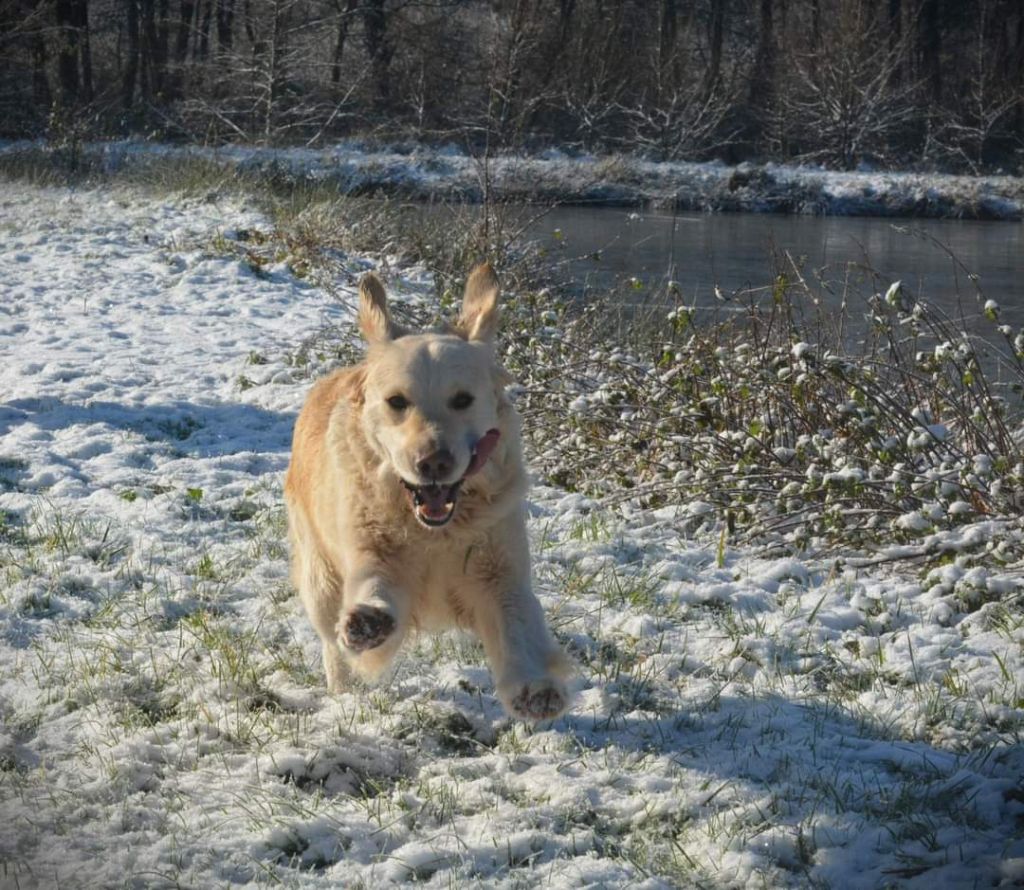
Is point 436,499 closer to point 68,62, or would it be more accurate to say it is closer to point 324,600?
point 324,600

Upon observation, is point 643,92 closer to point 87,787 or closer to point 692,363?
point 692,363

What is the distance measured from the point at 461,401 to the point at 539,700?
1002 mm

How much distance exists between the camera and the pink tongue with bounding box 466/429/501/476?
3611 mm

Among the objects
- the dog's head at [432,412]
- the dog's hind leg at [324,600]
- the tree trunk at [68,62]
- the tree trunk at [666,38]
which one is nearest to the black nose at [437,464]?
the dog's head at [432,412]

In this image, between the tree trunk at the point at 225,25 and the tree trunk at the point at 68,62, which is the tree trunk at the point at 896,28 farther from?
the tree trunk at the point at 68,62

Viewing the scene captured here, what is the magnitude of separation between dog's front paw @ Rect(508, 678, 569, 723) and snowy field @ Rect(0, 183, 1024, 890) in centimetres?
22

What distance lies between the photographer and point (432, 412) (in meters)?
3.57

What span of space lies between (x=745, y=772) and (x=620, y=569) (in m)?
1.79

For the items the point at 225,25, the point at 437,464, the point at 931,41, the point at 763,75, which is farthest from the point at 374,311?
the point at 931,41

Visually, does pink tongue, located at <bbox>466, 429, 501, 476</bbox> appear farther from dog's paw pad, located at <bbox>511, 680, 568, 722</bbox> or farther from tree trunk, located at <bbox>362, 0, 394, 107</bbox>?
tree trunk, located at <bbox>362, 0, 394, 107</bbox>

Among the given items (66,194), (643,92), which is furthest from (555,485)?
(643,92)

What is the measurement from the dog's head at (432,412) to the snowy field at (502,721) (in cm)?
81

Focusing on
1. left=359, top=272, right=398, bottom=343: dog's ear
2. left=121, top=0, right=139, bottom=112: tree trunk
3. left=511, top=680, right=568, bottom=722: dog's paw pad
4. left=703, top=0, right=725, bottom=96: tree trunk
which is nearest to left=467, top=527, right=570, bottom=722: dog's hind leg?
left=511, top=680, right=568, bottom=722: dog's paw pad

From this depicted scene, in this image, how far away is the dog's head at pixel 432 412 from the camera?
3.48 meters
